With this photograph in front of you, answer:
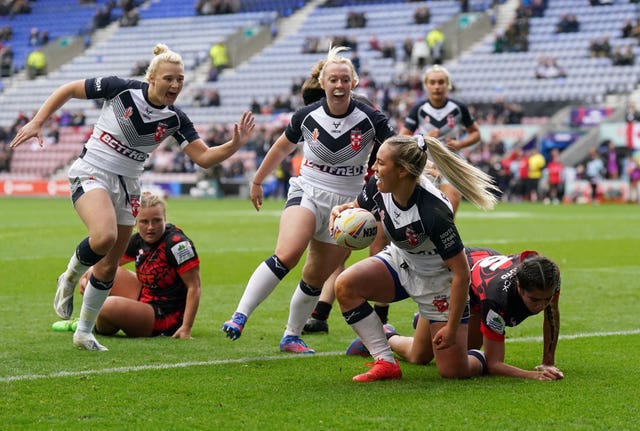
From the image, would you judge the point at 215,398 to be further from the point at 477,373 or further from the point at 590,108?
the point at 590,108

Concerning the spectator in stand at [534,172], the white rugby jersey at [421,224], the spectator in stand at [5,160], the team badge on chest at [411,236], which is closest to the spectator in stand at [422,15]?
the spectator in stand at [534,172]

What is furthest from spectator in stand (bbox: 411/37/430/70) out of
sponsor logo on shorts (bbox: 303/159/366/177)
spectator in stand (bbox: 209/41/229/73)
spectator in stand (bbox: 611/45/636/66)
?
sponsor logo on shorts (bbox: 303/159/366/177)

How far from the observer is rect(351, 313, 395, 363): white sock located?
6312mm

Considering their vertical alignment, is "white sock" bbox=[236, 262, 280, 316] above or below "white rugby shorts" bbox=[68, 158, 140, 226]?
below

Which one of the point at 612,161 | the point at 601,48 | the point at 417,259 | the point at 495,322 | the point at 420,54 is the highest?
the point at 417,259

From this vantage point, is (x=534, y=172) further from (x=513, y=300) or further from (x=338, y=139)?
(x=513, y=300)

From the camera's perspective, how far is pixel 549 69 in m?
35.8

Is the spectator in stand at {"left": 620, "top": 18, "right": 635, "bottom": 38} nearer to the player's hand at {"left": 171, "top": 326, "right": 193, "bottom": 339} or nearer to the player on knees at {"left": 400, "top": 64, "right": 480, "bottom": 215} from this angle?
the player on knees at {"left": 400, "top": 64, "right": 480, "bottom": 215}

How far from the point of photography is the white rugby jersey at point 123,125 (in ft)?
24.3

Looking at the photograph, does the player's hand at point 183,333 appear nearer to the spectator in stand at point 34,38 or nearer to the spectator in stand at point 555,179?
the spectator in stand at point 555,179

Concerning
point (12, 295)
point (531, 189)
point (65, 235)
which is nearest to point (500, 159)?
point (531, 189)

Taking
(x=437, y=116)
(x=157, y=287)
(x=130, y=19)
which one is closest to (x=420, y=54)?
(x=130, y=19)

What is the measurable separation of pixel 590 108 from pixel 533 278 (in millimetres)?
28911

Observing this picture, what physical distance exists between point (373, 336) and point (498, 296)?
771 millimetres
